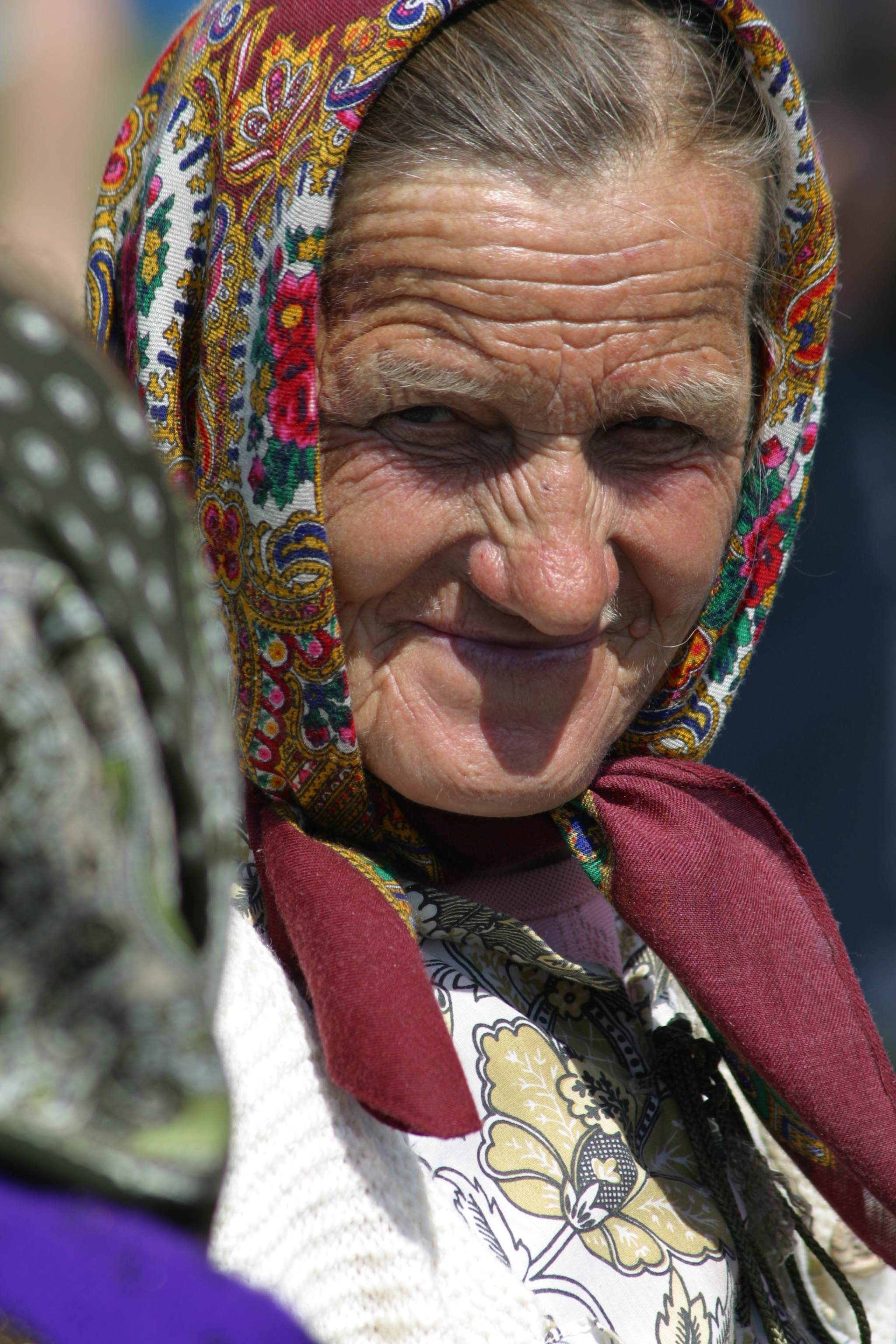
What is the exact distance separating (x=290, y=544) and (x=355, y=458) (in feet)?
0.45

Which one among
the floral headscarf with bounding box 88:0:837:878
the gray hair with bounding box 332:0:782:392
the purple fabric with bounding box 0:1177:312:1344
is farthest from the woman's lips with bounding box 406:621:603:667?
the purple fabric with bounding box 0:1177:312:1344

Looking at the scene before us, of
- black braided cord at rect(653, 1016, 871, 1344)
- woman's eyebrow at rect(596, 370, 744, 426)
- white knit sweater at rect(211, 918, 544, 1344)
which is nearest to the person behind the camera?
white knit sweater at rect(211, 918, 544, 1344)

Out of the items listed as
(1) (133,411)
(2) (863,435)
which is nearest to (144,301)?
(1) (133,411)

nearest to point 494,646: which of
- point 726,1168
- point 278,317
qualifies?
point 278,317

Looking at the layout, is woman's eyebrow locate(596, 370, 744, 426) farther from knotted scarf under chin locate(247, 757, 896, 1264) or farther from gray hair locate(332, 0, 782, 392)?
knotted scarf under chin locate(247, 757, 896, 1264)

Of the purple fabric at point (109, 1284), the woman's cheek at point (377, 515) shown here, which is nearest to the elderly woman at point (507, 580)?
the woman's cheek at point (377, 515)

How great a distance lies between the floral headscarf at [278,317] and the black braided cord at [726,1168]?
29 centimetres

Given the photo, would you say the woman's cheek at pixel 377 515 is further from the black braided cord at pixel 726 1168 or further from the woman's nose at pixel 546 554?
the black braided cord at pixel 726 1168

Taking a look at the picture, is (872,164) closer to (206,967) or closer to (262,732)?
(262,732)

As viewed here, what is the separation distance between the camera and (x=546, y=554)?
153 centimetres

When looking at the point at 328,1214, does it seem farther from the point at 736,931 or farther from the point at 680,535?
the point at 680,535

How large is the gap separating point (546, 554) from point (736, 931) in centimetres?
58

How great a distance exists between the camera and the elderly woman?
146 cm

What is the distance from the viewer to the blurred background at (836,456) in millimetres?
3729
